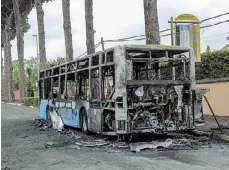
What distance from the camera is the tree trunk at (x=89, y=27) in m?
21.9

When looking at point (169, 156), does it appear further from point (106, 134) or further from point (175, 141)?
point (106, 134)

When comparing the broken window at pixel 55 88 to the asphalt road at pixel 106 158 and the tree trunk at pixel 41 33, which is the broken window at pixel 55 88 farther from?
the tree trunk at pixel 41 33

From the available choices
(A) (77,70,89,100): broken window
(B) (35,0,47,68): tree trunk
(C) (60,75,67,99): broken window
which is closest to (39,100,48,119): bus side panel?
(C) (60,75,67,99): broken window

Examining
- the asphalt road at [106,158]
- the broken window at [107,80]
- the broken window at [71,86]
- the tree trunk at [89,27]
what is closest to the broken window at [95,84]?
the broken window at [107,80]

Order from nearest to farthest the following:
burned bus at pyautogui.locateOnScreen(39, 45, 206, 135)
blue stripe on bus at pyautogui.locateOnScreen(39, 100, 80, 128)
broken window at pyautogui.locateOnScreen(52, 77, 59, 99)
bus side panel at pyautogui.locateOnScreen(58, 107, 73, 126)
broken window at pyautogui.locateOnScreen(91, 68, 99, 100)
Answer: burned bus at pyautogui.locateOnScreen(39, 45, 206, 135), broken window at pyautogui.locateOnScreen(91, 68, 99, 100), blue stripe on bus at pyautogui.locateOnScreen(39, 100, 80, 128), bus side panel at pyautogui.locateOnScreen(58, 107, 73, 126), broken window at pyautogui.locateOnScreen(52, 77, 59, 99)

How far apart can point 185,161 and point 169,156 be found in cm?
70

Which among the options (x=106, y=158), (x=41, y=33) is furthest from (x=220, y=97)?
(x=41, y=33)

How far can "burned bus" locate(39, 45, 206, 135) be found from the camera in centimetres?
1123

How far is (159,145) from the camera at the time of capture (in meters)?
10.5

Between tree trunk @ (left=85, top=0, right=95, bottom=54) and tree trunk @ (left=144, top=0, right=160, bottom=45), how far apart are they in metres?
6.15

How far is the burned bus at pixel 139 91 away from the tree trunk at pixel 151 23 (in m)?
3.02

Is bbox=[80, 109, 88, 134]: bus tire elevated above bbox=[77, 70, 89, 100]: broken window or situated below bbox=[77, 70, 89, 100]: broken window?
below

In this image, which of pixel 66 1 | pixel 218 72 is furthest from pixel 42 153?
pixel 66 1

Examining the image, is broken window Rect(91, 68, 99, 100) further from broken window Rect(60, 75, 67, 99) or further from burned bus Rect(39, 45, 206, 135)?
broken window Rect(60, 75, 67, 99)
